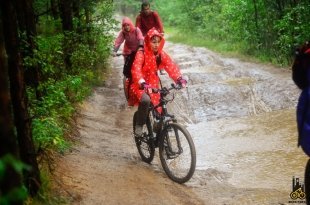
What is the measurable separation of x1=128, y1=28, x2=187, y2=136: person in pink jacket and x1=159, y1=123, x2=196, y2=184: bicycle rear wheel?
51cm

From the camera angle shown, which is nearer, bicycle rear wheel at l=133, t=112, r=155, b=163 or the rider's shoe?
bicycle rear wheel at l=133, t=112, r=155, b=163

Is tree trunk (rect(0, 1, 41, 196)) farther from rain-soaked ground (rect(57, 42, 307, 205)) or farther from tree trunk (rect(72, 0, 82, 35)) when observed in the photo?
tree trunk (rect(72, 0, 82, 35))

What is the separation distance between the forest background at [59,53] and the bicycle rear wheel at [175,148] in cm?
144

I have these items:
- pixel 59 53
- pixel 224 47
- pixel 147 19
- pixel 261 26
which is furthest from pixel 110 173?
pixel 224 47

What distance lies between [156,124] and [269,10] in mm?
11801

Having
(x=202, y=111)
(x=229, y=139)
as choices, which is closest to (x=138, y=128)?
(x=229, y=139)

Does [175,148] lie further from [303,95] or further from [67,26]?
[67,26]

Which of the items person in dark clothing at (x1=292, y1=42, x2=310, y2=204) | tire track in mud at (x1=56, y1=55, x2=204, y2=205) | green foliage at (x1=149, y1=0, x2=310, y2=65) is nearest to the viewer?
person in dark clothing at (x1=292, y1=42, x2=310, y2=204)

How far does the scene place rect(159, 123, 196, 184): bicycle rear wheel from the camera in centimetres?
626

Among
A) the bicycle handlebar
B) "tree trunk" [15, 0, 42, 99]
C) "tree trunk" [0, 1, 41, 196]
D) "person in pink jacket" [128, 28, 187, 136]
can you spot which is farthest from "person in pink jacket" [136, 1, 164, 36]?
"tree trunk" [0, 1, 41, 196]

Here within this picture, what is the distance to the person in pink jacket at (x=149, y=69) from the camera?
6708mm

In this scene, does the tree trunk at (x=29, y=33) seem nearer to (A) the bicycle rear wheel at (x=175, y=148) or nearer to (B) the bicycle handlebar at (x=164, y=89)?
(B) the bicycle handlebar at (x=164, y=89)

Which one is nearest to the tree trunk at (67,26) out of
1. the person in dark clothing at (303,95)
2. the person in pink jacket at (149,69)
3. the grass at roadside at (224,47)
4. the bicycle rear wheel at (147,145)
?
the bicycle rear wheel at (147,145)

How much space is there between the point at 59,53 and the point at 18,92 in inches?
203
